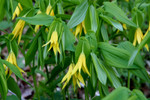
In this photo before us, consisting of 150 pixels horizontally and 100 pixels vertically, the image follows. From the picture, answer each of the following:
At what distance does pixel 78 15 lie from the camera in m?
1.22

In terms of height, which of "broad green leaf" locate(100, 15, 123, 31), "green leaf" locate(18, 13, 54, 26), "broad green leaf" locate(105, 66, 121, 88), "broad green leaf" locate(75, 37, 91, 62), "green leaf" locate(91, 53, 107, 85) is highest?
"green leaf" locate(18, 13, 54, 26)

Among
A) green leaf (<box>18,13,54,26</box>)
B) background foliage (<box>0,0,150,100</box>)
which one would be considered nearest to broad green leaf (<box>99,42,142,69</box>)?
background foliage (<box>0,0,150,100</box>)

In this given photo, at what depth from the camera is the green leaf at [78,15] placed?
1195mm

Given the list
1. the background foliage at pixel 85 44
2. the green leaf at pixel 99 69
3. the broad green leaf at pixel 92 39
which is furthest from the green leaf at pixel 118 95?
the broad green leaf at pixel 92 39

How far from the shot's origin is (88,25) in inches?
50.6

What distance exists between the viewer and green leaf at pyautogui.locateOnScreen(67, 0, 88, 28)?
1195 millimetres

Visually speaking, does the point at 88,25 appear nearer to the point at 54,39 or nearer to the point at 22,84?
the point at 54,39

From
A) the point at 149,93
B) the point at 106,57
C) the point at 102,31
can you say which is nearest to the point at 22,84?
the point at 149,93

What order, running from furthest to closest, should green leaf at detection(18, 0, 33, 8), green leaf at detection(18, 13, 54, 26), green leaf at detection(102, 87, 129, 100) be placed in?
1. green leaf at detection(18, 0, 33, 8)
2. green leaf at detection(18, 13, 54, 26)
3. green leaf at detection(102, 87, 129, 100)

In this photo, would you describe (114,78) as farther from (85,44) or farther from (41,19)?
(41,19)

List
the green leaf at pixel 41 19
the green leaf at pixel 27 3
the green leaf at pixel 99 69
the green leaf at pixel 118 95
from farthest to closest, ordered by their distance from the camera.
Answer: the green leaf at pixel 27 3, the green leaf at pixel 41 19, the green leaf at pixel 99 69, the green leaf at pixel 118 95

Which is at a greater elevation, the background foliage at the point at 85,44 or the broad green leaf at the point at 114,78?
the background foliage at the point at 85,44

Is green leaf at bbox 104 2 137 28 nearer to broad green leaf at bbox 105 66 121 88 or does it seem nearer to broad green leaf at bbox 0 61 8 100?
broad green leaf at bbox 105 66 121 88

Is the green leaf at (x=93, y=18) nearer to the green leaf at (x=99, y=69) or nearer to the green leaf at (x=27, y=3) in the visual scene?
the green leaf at (x=99, y=69)
